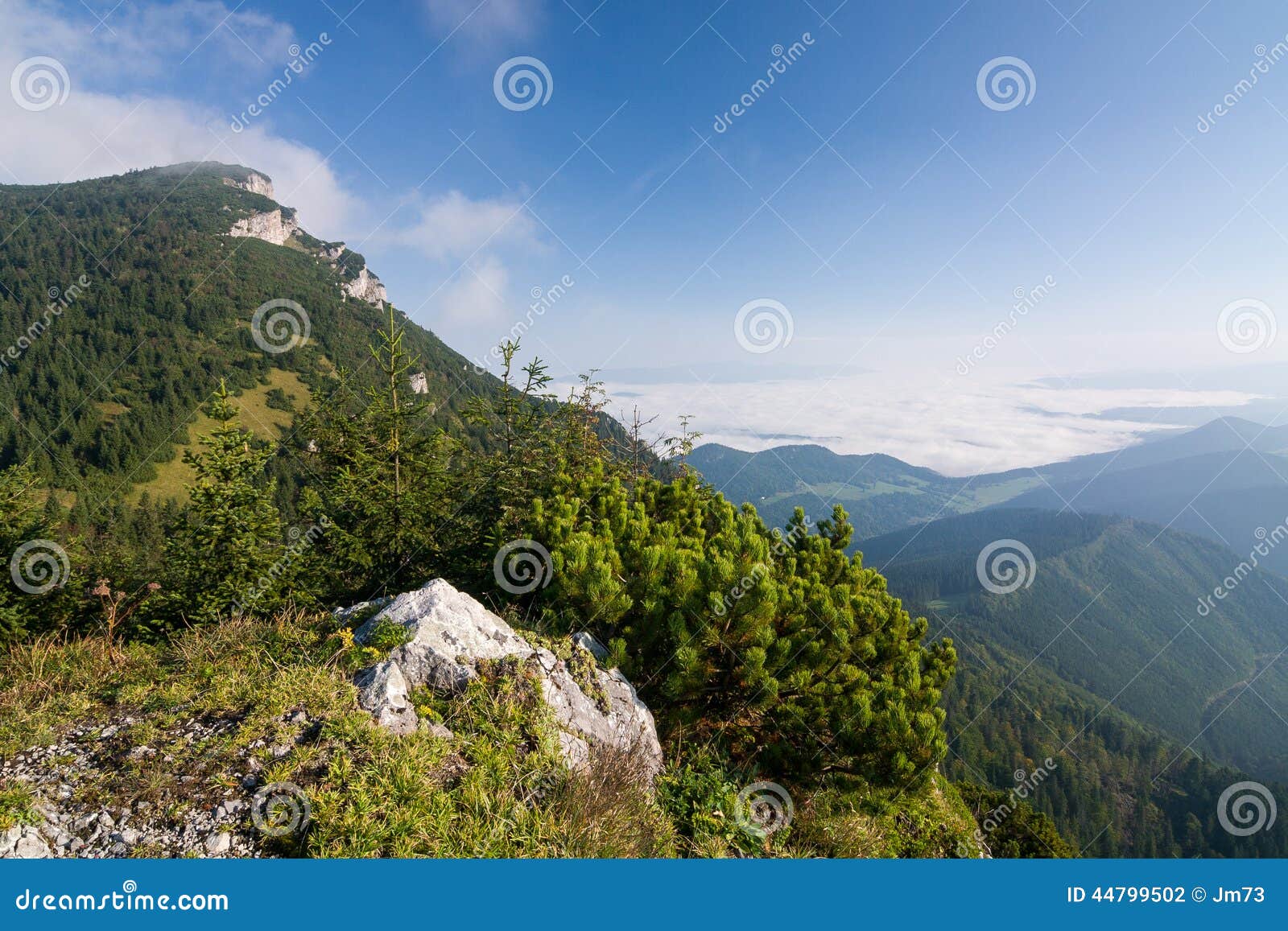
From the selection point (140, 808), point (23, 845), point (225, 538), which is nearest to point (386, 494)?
point (225, 538)

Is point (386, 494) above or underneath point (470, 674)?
above

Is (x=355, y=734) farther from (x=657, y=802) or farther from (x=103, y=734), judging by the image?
(x=657, y=802)

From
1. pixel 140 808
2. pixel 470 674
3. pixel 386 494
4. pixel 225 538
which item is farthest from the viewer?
pixel 386 494

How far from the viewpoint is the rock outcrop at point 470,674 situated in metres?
6.13


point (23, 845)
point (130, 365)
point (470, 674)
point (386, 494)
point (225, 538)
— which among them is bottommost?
point (23, 845)

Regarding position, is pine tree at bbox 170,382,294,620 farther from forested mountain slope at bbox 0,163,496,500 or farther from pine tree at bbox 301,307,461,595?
forested mountain slope at bbox 0,163,496,500

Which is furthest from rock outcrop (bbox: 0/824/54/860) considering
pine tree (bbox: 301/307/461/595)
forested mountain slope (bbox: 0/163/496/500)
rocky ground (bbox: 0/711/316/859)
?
forested mountain slope (bbox: 0/163/496/500)

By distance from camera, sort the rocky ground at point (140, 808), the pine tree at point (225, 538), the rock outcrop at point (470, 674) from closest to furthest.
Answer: the rocky ground at point (140, 808), the rock outcrop at point (470, 674), the pine tree at point (225, 538)

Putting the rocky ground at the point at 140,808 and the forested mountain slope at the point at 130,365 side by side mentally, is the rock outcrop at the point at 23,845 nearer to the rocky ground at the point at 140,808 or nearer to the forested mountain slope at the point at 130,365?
the rocky ground at the point at 140,808

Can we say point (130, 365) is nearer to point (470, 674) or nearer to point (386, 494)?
point (386, 494)

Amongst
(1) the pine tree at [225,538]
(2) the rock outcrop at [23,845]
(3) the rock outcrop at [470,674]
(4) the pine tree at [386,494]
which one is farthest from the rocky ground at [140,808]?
(4) the pine tree at [386,494]

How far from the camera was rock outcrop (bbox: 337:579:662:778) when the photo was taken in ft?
20.1

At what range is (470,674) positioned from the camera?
257 inches

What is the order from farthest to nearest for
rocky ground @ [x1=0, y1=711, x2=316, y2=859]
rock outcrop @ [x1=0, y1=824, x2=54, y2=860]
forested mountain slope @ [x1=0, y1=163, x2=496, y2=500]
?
forested mountain slope @ [x1=0, y1=163, x2=496, y2=500] → rocky ground @ [x1=0, y1=711, x2=316, y2=859] → rock outcrop @ [x1=0, y1=824, x2=54, y2=860]
